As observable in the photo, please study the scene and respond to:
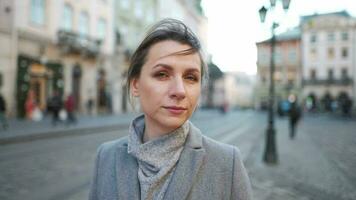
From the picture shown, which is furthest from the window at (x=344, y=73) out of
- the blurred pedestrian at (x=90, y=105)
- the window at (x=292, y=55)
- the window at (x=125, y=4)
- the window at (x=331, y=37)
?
the blurred pedestrian at (x=90, y=105)

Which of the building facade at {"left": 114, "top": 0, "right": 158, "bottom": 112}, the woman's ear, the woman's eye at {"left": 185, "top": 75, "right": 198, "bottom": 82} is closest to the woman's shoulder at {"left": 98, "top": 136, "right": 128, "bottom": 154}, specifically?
the woman's ear

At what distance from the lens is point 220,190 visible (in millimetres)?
1458

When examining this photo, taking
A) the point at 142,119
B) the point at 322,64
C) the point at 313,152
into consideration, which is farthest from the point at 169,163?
the point at 322,64

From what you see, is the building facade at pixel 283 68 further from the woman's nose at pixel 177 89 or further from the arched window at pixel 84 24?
the woman's nose at pixel 177 89

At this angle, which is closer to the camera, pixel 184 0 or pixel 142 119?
pixel 142 119

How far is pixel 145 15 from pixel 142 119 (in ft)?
131

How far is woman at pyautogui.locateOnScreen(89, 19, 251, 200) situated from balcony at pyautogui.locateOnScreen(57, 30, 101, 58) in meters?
24.9

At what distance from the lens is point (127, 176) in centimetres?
153

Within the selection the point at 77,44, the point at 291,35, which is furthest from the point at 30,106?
the point at 291,35

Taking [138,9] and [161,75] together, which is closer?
[161,75]

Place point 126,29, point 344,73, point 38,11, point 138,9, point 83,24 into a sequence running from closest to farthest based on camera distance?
point 38,11 < point 83,24 < point 126,29 < point 138,9 < point 344,73

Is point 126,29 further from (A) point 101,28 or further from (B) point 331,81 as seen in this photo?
(B) point 331,81

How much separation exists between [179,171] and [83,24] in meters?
28.7

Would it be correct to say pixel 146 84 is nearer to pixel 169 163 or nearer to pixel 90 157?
pixel 169 163
